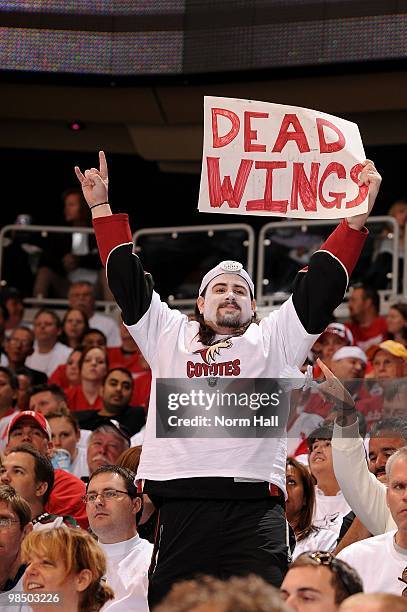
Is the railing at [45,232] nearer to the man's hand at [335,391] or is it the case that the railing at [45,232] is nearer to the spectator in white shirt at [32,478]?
the spectator in white shirt at [32,478]

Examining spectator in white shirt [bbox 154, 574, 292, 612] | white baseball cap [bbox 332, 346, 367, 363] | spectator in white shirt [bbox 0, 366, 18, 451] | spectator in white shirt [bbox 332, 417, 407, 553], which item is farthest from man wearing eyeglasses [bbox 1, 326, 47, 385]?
spectator in white shirt [bbox 154, 574, 292, 612]

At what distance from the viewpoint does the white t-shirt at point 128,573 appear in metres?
5.27

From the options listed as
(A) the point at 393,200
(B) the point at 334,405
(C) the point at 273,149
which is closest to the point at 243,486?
(B) the point at 334,405

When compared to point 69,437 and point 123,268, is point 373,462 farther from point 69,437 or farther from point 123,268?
point 69,437

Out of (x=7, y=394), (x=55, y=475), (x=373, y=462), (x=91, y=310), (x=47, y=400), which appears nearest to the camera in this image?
(x=373, y=462)

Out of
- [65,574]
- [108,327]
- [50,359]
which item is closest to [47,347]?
[50,359]

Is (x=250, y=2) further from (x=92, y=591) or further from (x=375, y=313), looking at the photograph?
(x=92, y=591)

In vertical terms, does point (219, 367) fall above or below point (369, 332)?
above

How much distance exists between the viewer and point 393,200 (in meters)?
12.1

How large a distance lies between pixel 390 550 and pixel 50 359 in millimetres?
5652

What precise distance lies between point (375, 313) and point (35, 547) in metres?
5.33

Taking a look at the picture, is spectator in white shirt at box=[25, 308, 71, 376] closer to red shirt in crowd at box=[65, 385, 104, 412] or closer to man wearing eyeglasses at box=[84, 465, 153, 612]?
red shirt in crowd at box=[65, 385, 104, 412]

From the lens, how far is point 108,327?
1051 centimetres

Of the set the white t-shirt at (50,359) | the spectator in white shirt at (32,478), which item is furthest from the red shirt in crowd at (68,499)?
the white t-shirt at (50,359)
